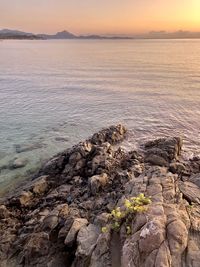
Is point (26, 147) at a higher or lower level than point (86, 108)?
higher

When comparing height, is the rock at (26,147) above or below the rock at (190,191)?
below

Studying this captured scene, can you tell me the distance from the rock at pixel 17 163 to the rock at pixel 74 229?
1176 cm

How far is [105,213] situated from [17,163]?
12732mm

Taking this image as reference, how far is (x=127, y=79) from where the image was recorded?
68250 mm

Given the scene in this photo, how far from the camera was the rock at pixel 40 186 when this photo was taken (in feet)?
68.9

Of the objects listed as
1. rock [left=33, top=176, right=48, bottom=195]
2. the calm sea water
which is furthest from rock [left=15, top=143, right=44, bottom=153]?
rock [left=33, top=176, right=48, bottom=195]

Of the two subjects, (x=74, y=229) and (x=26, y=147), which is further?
(x=26, y=147)

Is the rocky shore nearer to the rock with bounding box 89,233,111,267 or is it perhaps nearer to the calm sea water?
the rock with bounding box 89,233,111,267

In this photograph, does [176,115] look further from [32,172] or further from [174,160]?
[32,172]

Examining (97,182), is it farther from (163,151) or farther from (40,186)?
(163,151)

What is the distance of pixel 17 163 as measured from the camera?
26.1m

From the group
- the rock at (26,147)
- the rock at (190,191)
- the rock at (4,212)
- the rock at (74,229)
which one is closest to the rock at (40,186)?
the rock at (4,212)

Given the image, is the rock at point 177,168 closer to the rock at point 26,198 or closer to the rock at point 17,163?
the rock at point 26,198

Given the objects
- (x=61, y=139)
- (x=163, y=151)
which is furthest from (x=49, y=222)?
(x=61, y=139)
